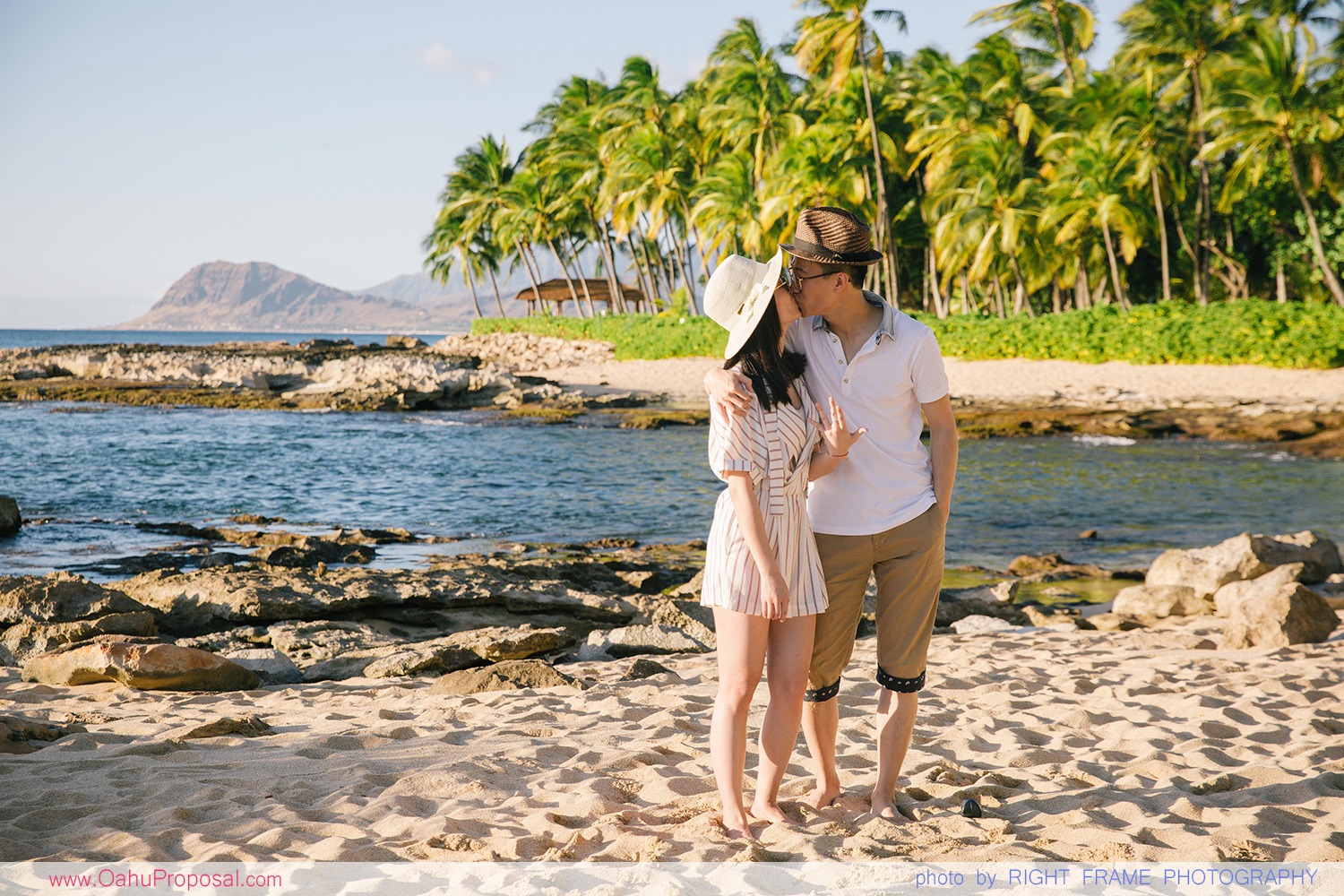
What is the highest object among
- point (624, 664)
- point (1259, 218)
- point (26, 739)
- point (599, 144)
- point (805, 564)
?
point (599, 144)

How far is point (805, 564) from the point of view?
2943 mm

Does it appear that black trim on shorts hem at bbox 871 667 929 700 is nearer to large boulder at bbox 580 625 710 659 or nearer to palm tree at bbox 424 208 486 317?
large boulder at bbox 580 625 710 659

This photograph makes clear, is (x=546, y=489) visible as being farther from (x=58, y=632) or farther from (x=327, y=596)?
(x=58, y=632)

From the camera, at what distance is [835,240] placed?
2949 mm

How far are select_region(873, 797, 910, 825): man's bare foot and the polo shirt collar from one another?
1514 millimetres

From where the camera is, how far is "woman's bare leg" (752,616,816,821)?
298 centimetres

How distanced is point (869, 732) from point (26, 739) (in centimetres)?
351

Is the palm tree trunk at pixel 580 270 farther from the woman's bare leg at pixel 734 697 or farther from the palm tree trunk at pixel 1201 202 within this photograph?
the woman's bare leg at pixel 734 697

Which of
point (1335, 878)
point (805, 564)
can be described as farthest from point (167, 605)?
point (1335, 878)

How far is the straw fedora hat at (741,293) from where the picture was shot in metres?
2.85

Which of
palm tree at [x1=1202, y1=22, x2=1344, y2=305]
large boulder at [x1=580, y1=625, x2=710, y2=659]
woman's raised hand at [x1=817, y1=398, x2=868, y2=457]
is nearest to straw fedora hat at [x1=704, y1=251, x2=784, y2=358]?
woman's raised hand at [x1=817, y1=398, x2=868, y2=457]

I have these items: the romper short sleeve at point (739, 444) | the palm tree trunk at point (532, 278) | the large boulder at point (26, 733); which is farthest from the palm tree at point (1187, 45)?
the palm tree trunk at point (532, 278)

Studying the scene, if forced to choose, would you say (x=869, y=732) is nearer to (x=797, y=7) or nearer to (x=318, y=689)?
(x=318, y=689)

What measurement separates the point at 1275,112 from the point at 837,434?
28.8m
